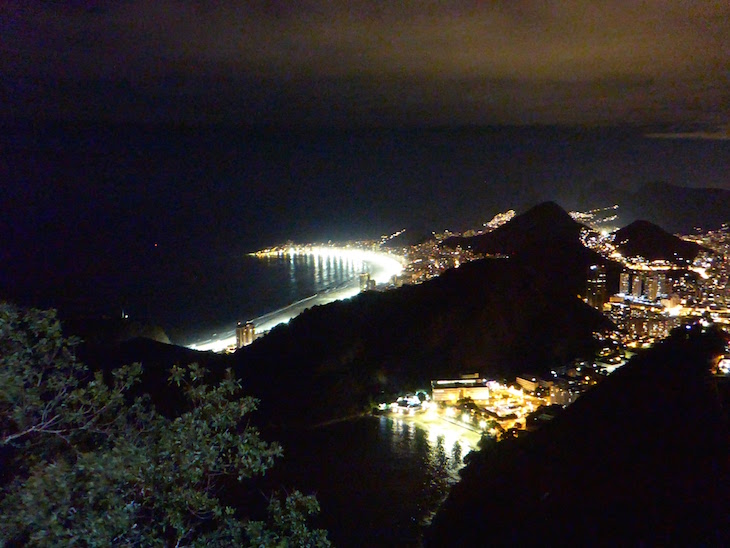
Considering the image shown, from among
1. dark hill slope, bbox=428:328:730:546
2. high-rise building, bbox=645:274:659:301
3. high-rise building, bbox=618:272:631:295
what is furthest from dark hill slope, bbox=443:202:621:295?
dark hill slope, bbox=428:328:730:546

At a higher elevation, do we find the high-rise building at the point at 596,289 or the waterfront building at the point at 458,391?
the high-rise building at the point at 596,289

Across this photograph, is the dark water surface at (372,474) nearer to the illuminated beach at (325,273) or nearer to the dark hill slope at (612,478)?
the dark hill slope at (612,478)

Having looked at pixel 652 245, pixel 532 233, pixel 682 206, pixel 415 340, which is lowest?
pixel 415 340

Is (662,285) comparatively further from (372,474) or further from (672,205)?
(672,205)

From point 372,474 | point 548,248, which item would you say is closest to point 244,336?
point 372,474

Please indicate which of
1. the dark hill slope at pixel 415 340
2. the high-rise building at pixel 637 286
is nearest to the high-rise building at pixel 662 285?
the high-rise building at pixel 637 286
